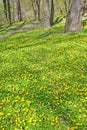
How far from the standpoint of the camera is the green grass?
509 inches

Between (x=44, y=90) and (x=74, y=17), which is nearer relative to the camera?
(x=44, y=90)

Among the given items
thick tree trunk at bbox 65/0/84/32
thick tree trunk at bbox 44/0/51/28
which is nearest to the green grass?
thick tree trunk at bbox 65/0/84/32

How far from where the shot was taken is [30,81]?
1755cm

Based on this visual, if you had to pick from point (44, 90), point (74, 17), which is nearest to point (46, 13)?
point (74, 17)

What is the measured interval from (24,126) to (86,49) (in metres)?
15.2

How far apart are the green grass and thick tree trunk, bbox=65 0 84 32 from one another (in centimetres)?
1041

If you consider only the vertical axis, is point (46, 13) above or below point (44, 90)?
above

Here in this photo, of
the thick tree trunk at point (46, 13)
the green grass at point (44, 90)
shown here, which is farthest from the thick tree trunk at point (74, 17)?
the green grass at point (44, 90)

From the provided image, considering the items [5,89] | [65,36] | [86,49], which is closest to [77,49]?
[86,49]

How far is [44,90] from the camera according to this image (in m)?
16.1

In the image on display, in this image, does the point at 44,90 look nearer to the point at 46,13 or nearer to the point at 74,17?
the point at 74,17

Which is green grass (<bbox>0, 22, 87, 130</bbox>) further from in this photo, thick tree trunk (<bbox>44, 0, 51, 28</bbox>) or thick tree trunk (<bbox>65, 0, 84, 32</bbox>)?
thick tree trunk (<bbox>44, 0, 51, 28</bbox>)

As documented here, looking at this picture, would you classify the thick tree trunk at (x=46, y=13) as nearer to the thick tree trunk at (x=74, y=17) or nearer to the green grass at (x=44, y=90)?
the thick tree trunk at (x=74, y=17)

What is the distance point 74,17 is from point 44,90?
2151cm
